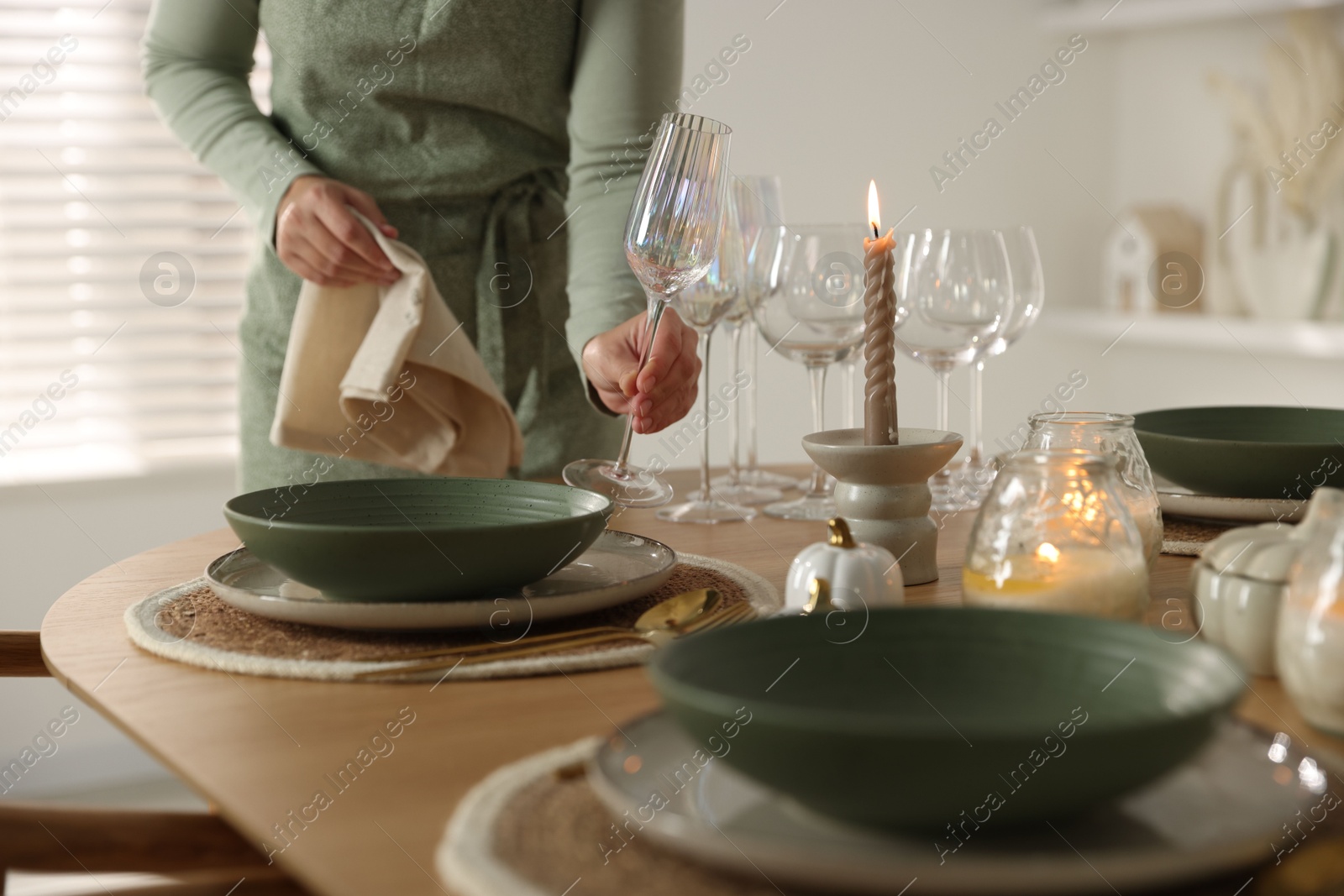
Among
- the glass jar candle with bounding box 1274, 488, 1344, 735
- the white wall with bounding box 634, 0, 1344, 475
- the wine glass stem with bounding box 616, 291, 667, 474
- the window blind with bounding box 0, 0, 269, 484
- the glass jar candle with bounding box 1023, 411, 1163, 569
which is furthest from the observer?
the white wall with bounding box 634, 0, 1344, 475

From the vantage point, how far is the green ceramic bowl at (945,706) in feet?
1.31

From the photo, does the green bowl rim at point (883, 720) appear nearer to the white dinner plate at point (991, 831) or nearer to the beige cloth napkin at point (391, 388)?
the white dinner plate at point (991, 831)

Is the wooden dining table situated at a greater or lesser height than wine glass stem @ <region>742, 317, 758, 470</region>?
lesser

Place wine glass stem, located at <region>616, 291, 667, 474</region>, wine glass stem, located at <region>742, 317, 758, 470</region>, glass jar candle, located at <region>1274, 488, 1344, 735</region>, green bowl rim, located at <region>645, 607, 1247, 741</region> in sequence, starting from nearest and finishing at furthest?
1. green bowl rim, located at <region>645, 607, 1247, 741</region>
2. glass jar candle, located at <region>1274, 488, 1344, 735</region>
3. wine glass stem, located at <region>616, 291, 667, 474</region>
4. wine glass stem, located at <region>742, 317, 758, 470</region>

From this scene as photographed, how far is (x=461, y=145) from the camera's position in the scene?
4.84ft

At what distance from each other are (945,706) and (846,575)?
7.8 inches

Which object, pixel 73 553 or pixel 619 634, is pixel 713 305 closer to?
pixel 619 634

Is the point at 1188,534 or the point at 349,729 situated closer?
the point at 349,729

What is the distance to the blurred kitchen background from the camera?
233 cm

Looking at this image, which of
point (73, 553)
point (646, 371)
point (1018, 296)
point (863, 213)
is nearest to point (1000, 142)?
point (863, 213)

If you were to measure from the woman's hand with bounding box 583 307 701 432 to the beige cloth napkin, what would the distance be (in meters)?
0.13

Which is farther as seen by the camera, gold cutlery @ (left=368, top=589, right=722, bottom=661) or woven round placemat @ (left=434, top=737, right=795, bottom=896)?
gold cutlery @ (left=368, top=589, right=722, bottom=661)

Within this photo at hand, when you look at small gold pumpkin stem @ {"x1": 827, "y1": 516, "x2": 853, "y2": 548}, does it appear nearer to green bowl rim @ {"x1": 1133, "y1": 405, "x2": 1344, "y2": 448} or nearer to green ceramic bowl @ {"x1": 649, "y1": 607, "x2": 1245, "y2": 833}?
green ceramic bowl @ {"x1": 649, "y1": 607, "x2": 1245, "y2": 833}

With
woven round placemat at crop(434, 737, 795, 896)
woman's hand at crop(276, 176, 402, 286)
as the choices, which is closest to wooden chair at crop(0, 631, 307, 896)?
woven round placemat at crop(434, 737, 795, 896)
